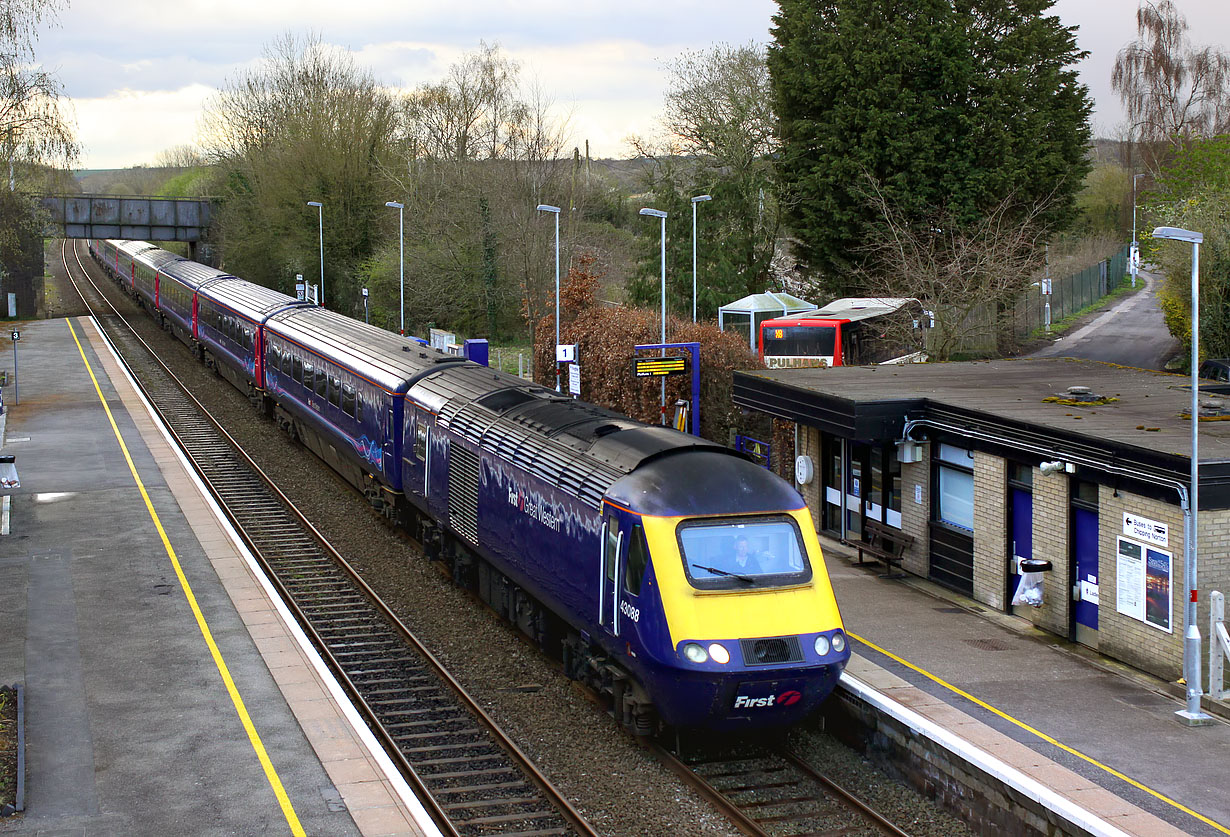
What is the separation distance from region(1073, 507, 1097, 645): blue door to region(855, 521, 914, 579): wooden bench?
3.14 m

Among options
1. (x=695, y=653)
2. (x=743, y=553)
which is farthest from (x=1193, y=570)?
(x=695, y=653)

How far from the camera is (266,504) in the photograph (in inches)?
901

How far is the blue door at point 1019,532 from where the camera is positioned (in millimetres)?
15070

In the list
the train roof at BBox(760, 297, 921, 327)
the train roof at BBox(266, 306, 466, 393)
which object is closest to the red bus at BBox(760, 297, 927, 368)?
the train roof at BBox(760, 297, 921, 327)

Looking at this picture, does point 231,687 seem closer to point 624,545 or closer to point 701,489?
point 624,545

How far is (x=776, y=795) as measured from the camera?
1082 cm

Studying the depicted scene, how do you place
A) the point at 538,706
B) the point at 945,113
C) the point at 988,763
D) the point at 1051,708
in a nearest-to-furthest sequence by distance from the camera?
the point at 988,763
the point at 1051,708
the point at 538,706
the point at 945,113

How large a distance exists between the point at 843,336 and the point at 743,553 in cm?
2435

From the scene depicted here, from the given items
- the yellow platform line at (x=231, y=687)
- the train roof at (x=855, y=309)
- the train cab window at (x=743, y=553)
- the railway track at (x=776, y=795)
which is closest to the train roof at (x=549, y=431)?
the train cab window at (x=743, y=553)

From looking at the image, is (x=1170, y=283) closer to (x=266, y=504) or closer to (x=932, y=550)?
(x=932, y=550)

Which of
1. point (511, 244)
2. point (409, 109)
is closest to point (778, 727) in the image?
point (511, 244)

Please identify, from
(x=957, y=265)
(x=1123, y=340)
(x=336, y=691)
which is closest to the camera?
(x=336, y=691)

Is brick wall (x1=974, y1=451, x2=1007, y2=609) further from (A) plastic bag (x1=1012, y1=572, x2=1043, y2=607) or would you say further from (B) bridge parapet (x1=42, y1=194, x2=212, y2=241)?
(B) bridge parapet (x1=42, y1=194, x2=212, y2=241)

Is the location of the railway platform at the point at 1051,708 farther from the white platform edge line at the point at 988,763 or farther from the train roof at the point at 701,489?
the train roof at the point at 701,489
